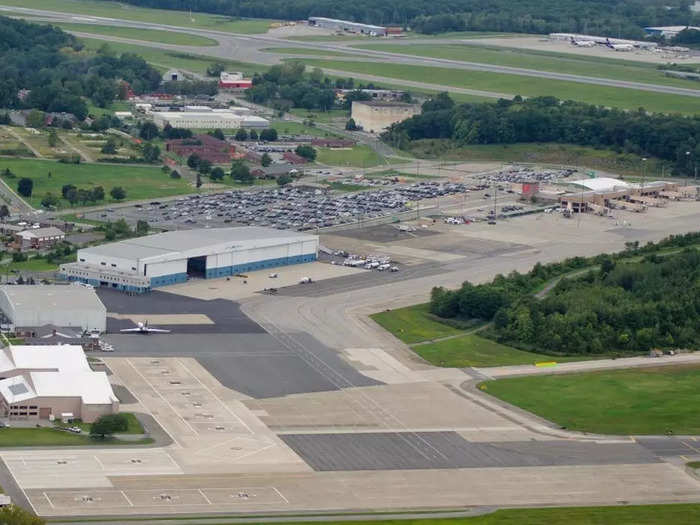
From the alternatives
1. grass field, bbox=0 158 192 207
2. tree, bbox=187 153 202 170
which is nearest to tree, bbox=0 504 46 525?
grass field, bbox=0 158 192 207

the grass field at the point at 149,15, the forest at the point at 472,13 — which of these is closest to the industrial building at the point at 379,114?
the grass field at the point at 149,15

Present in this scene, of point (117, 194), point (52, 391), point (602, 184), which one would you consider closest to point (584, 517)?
point (52, 391)

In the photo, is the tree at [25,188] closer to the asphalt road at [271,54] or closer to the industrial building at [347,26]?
the asphalt road at [271,54]

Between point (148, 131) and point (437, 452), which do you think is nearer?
point (437, 452)

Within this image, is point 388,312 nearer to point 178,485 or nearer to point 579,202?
point 178,485

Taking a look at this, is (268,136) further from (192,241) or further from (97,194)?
(192,241)

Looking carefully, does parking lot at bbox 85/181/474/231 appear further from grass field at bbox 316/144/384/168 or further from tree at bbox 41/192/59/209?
grass field at bbox 316/144/384/168
